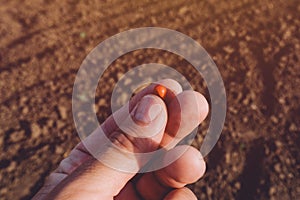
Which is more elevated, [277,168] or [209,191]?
[209,191]

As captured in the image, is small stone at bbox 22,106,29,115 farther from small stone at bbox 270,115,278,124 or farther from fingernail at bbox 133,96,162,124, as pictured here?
small stone at bbox 270,115,278,124

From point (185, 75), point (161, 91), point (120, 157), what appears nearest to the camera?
point (120, 157)

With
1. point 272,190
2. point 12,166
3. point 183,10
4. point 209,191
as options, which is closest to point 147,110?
point 209,191

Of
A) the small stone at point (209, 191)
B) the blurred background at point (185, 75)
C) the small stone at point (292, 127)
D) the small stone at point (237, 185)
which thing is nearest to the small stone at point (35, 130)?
the blurred background at point (185, 75)

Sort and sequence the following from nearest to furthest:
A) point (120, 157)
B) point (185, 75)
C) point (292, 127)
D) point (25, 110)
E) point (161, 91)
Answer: point (120, 157) < point (161, 91) < point (292, 127) < point (25, 110) < point (185, 75)

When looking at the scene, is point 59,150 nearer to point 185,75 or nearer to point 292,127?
point 185,75

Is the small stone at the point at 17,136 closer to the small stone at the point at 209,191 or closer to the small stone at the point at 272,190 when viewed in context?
the small stone at the point at 209,191
